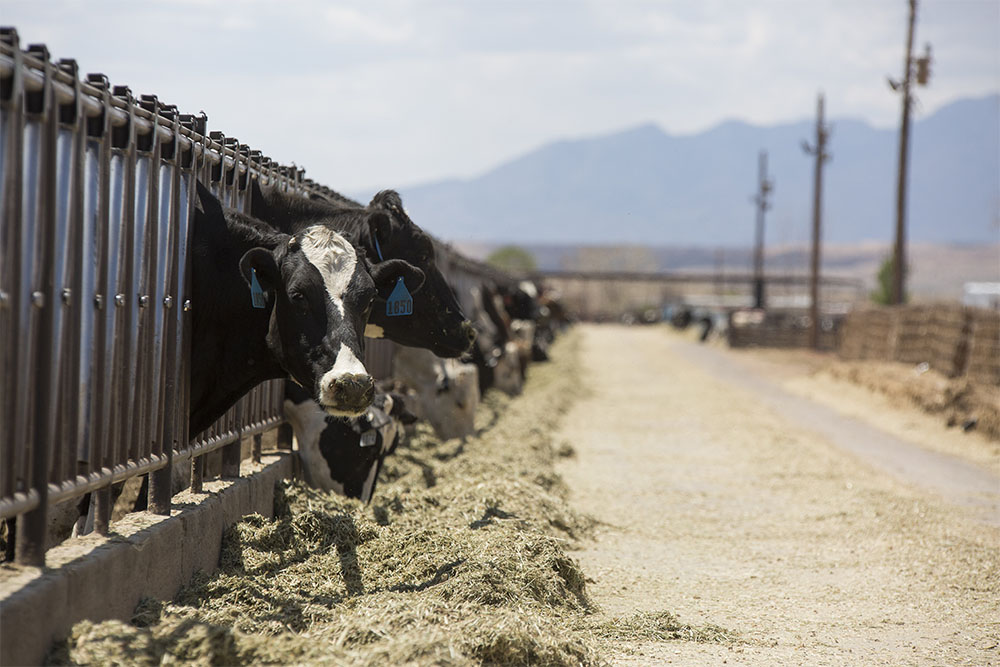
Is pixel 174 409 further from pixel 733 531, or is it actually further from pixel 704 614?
pixel 733 531

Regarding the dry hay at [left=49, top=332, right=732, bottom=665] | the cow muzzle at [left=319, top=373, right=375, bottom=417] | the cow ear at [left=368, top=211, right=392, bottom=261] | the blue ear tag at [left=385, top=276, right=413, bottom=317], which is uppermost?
the cow ear at [left=368, top=211, right=392, bottom=261]

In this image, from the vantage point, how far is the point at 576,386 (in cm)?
2552

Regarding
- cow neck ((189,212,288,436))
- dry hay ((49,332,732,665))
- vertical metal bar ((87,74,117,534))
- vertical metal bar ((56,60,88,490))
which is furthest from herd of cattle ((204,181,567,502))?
vertical metal bar ((56,60,88,490))

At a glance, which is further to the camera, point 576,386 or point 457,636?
point 576,386

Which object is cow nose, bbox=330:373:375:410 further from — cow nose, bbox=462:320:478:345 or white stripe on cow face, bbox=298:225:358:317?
cow nose, bbox=462:320:478:345

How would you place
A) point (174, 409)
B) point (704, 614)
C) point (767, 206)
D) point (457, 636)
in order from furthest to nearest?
point (767, 206) < point (704, 614) < point (174, 409) < point (457, 636)

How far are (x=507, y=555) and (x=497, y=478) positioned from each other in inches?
131

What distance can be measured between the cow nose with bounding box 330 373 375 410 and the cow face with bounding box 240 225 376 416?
0.10 ft

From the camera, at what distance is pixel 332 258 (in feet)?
19.5

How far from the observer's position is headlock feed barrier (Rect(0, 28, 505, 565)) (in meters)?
4.06

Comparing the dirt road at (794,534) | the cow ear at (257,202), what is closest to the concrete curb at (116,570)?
the cow ear at (257,202)

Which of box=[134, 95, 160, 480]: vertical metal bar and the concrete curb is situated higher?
box=[134, 95, 160, 480]: vertical metal bar

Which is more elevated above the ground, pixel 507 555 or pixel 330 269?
pixel 330 269

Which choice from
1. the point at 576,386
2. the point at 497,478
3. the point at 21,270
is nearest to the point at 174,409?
the point at 21,270
